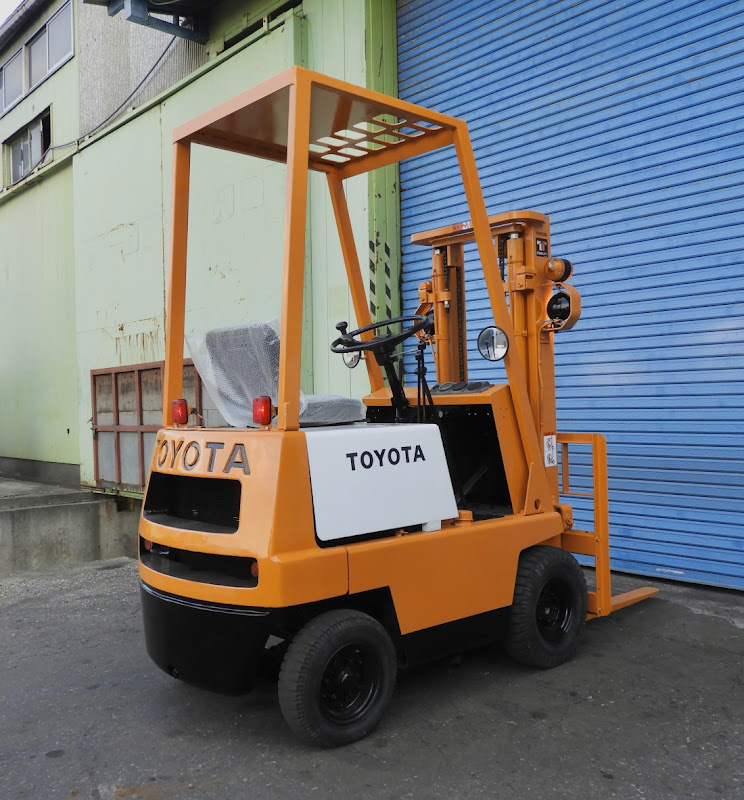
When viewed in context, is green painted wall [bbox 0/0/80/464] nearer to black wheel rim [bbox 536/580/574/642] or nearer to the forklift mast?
the forklift mast

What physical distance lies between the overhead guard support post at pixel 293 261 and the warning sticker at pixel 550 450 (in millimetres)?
1635

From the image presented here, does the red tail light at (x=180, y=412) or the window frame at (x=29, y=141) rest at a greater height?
the window frame at (x=29, y=141)

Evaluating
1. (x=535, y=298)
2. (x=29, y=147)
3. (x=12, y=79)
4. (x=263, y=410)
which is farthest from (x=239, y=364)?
(x=12, y=79)

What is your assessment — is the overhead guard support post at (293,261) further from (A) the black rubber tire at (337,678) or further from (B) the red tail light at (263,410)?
(A) the black rubber tire at (337,678)

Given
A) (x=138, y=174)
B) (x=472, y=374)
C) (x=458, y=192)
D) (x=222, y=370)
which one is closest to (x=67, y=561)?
(x=138, y=174)

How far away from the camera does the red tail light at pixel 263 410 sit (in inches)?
123

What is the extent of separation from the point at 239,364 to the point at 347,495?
2.60 feet

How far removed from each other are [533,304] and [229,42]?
705 centimetres

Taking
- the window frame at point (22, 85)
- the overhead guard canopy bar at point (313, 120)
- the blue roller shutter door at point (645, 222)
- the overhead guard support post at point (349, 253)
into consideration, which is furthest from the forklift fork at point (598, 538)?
the window frame at point (22, 85)

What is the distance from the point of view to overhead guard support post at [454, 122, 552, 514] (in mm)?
3754

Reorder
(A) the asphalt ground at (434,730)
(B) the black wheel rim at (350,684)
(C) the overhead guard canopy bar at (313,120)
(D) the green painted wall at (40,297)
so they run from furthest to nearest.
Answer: (D) the green painted wall at (40,297) < (C) the overhead guard canopy bar at (313,120) < (B) the black wheel rim at (350,684) < (A) the asphalt ground at (434,730)

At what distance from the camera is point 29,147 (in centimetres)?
1490

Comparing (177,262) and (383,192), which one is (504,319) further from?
(383,192)

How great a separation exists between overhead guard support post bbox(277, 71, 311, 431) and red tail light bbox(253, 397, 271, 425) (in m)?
0.08
